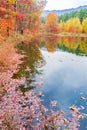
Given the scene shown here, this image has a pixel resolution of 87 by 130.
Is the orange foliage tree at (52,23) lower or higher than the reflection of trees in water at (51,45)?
lower

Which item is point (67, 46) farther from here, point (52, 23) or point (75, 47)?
point (52, 23)

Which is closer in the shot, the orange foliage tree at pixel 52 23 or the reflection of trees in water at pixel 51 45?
the reflection of trees in water at pixel 51 45

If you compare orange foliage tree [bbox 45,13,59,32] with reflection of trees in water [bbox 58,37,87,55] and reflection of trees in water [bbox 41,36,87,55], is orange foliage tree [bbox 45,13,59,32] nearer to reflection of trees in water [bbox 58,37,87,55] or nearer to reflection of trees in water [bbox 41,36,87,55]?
reflection of trees in water [bbox 41,36,87,55]

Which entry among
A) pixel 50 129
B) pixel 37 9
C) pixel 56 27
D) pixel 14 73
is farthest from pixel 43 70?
pixel 56 27

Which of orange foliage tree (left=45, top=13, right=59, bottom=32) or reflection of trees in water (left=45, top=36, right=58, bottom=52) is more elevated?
reflection of trees in water (left=45, top=36, right=58, bottom=52)

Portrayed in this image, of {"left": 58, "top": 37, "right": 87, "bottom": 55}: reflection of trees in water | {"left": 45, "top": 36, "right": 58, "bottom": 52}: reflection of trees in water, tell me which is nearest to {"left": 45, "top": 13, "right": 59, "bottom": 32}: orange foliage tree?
{"left": 45, "top": 36, "right": 58, "bottom": 52}: reflection of trees in water

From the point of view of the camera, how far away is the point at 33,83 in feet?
53.9

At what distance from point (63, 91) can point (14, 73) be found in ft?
14.5

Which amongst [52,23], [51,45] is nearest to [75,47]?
[51,45]

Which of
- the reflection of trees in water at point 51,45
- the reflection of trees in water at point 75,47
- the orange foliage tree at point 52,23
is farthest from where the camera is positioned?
the orange foliage tree at point 52,23

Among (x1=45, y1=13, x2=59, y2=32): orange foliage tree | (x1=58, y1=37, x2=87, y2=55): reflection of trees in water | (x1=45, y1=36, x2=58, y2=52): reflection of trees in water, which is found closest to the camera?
(x1=58, y1=37, x2=87, y2=55): reflection of trees in water

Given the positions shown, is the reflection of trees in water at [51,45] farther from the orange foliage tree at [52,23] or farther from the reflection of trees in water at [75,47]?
the orange foliage tree at [52,23]

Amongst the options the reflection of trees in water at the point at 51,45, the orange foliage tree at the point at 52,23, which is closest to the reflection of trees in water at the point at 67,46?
the reflection of trees in water at the point at 51,45

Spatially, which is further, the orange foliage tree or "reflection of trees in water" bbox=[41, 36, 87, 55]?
the orange foliage tree
